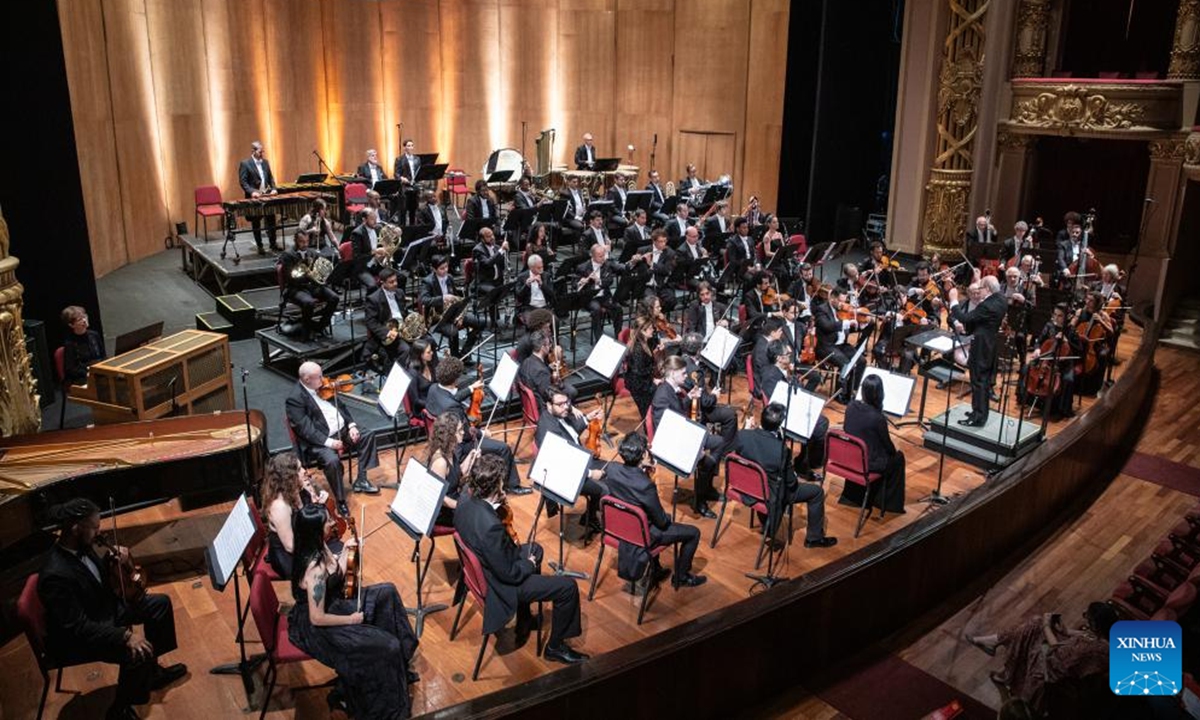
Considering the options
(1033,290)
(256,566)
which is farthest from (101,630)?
(1033,290)

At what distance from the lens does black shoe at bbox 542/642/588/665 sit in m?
5.49

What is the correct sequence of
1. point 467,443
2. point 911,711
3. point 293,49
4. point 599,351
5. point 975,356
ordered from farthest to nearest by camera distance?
point 293,49 < point 975,356 < point 599,351 < point 467,443 < point 911,711

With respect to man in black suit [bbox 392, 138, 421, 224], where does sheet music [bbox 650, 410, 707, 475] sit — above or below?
below

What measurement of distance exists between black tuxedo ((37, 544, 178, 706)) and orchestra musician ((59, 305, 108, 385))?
3.54 meters

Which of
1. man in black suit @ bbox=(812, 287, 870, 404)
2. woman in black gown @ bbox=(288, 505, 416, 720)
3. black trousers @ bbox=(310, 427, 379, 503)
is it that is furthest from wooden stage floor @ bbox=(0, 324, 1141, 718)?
man in black suit @ bbox=(812, 287, 870, 404)

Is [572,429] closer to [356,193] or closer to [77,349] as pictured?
[77,349]

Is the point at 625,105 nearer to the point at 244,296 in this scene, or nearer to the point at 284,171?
the point at 284,171

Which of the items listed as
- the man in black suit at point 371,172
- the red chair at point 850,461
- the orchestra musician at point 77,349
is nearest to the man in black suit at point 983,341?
the red chair at point 850,461

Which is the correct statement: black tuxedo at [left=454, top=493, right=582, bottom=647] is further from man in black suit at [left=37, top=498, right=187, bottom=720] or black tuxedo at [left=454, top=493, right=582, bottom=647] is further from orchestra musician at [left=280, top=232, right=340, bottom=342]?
orchestra musician at [left=280, top=232, right=340, bottom=342]

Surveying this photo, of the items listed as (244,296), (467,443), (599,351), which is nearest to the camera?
(467,443)

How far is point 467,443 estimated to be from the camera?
22.1 feet

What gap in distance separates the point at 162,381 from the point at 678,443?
13.4 ft

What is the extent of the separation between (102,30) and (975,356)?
12.6 meters

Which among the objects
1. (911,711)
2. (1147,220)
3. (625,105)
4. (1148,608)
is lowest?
(911,711)
